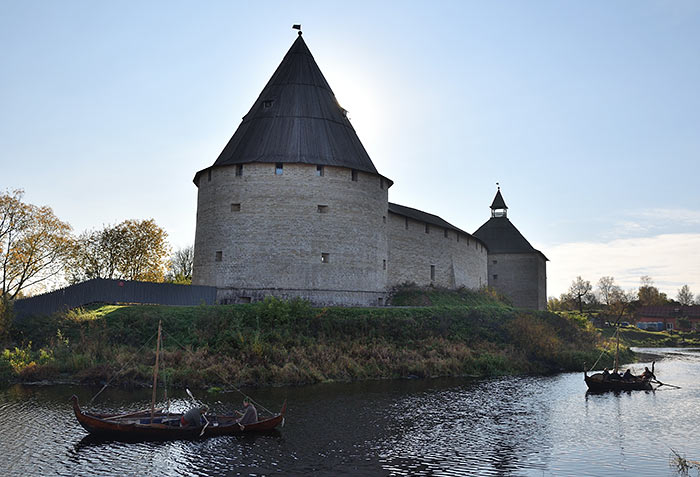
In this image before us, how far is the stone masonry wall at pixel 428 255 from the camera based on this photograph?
33250mm

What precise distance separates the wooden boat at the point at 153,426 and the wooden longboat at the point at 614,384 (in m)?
12.6

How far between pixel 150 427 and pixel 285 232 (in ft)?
51.7

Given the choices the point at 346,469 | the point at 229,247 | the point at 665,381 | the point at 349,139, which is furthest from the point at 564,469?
the point at 349,139

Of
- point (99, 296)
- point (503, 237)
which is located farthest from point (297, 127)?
point (503, 237)

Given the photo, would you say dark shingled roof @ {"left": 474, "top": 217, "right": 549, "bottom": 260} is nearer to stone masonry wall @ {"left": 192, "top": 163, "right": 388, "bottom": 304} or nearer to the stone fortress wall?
the stone fortress wall

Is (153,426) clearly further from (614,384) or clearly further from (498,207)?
(498,207)

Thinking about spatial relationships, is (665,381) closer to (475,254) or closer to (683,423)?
(683,423)

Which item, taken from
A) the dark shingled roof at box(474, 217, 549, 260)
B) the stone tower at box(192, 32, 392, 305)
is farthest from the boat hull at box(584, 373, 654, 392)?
the dark shingled roof at box(474, 217, 549, 260)

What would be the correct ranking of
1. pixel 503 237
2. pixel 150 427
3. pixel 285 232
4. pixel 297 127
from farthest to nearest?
pixel 503 237 → pixel 297 127 → pixel 285 232 → pixel 150 427

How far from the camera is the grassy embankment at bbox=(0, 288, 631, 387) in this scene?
799 inches

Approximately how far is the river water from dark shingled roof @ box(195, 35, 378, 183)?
12.9 m

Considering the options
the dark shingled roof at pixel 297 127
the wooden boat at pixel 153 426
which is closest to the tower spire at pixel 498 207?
the dark shingled roof at pixel 297 127

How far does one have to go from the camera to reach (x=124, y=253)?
4109 centimetres

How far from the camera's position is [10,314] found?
23625mm
